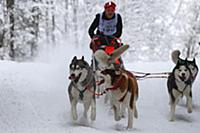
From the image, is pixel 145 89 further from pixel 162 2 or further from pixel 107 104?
pixel 162 2

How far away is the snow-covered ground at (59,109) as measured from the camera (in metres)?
6.48

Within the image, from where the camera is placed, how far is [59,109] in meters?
7.55

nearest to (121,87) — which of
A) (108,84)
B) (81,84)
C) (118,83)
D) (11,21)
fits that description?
(118,83)

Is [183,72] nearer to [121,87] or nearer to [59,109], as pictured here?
[121,87]

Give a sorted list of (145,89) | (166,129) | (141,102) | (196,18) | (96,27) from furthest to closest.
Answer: (196,18) < (145,89) < (141,102) < (96,27) < (166,129)

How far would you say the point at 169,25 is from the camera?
33.3 meters

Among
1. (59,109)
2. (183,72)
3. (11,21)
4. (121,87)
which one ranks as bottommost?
(59,109)

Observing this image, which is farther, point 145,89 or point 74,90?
point 145,89

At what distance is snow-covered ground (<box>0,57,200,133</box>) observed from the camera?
6.48 m

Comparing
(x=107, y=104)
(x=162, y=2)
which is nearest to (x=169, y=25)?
(x=162, y=2)

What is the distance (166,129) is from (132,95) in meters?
0.96

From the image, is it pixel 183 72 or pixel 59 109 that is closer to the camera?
pixel 183 72

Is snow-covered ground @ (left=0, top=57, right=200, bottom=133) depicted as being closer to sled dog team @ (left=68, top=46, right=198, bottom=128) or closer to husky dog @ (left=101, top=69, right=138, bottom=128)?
sled dog team @ (left=68, top=46, right=198, bottom=128)

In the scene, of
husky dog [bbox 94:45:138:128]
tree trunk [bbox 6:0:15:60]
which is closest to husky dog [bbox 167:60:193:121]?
husky dog [bbox 94:45:138:128]
